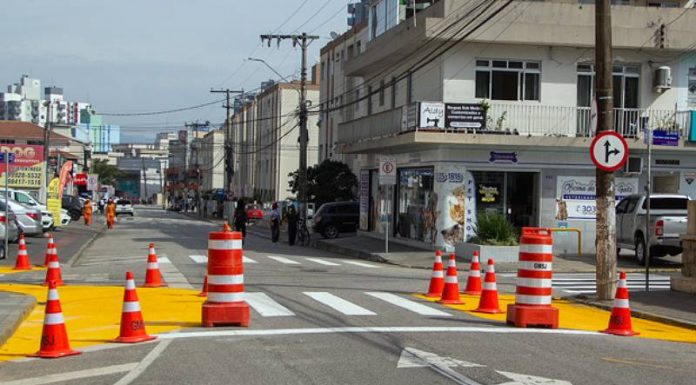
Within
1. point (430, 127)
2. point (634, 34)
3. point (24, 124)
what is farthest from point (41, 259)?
point (24, 124)

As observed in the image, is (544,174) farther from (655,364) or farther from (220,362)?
(220,362)

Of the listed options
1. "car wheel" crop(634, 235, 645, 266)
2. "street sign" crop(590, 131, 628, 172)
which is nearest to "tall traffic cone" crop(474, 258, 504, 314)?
"street sign" crop(590, 131, 628, 172)

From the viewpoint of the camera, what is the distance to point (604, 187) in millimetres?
14125

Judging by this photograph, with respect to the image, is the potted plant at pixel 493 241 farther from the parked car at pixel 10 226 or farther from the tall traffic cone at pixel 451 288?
the parked car at pixel 10 226

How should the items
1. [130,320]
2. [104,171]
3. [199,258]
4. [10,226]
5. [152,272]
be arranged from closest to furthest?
[130,320], [152,272], [199,258], [10,226], [104,171]

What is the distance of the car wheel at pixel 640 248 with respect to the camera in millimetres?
23031

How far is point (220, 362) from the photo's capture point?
8.03m

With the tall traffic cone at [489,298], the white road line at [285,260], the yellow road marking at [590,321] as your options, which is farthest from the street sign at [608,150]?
the white road line at [285,260]

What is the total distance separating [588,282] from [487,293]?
771 cm

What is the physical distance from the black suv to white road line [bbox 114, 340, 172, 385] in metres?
28.7

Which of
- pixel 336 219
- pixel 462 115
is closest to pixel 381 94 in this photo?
pixel 336 219

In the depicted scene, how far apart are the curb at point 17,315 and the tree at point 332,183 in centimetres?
3454

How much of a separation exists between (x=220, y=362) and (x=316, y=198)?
1578 inches

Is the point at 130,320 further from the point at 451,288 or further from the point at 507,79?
the point at 507,79
